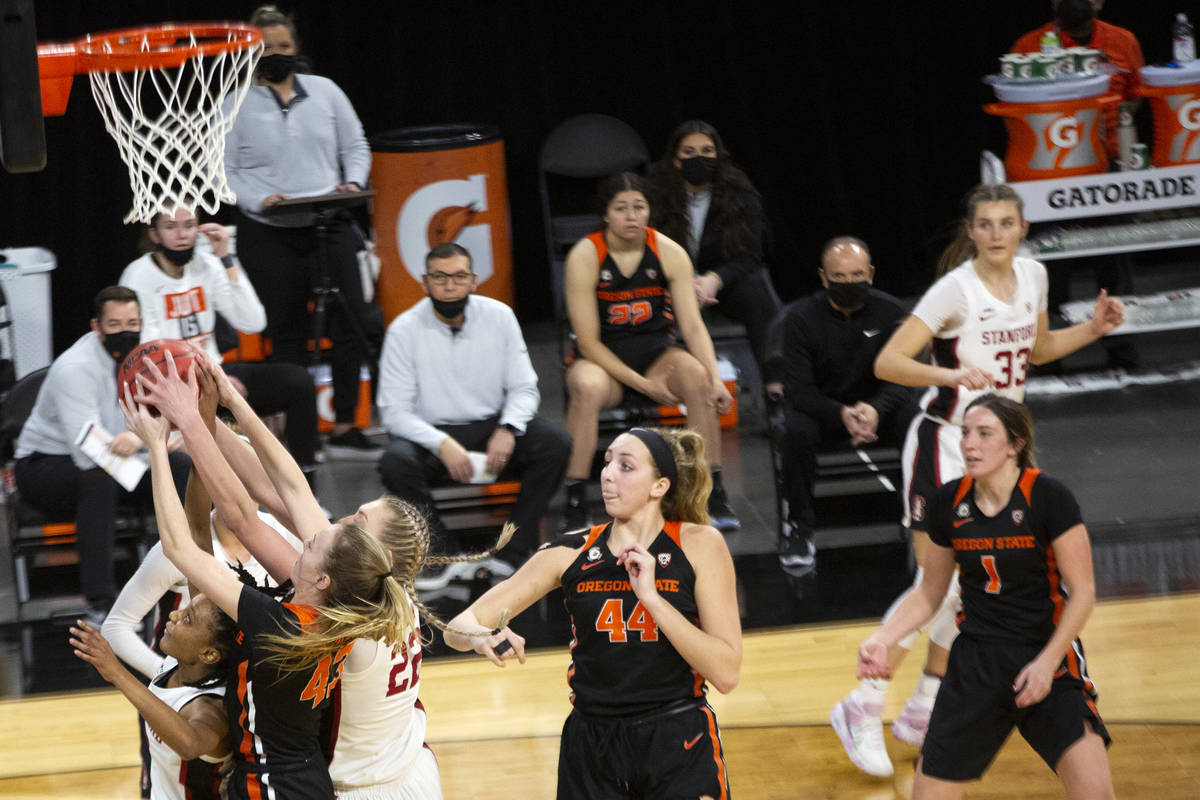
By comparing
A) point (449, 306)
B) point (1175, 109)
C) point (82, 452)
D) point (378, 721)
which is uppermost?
point (1175, 109)

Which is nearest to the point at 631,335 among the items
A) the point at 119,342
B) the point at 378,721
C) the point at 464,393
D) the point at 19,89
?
the point at 464,393

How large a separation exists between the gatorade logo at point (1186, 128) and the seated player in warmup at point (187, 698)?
679cm

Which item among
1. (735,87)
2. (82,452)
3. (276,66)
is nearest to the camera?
(82,452)

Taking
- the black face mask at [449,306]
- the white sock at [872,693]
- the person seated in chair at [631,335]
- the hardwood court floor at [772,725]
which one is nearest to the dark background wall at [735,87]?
the person seated in chair at [631,335]

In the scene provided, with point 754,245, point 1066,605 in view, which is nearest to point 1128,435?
point 754,245

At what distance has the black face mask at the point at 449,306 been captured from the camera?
6.56m

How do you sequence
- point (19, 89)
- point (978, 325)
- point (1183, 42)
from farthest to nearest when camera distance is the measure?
point (1183, 42) → point (978, 325) → point (19, 89)

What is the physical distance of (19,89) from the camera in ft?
10.8

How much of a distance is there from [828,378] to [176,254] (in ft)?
9.43

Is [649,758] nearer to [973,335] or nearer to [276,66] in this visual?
[973,335]

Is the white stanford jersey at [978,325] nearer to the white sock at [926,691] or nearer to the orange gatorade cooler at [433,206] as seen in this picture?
the white sock at [926,691]

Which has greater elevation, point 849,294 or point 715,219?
point 715,219

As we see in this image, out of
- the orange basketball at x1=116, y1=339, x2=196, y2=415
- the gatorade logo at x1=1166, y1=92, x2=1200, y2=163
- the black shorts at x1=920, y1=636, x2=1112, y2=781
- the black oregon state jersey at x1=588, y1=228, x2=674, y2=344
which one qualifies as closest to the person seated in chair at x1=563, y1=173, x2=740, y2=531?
the black oregon state jersey at x1=588, y1=228, x2=674, y2=344

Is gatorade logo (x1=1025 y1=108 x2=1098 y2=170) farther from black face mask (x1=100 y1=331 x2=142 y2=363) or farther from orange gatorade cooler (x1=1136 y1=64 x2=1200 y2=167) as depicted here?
black face mask (x1=100 y1=331 x2=142 y2=363)
